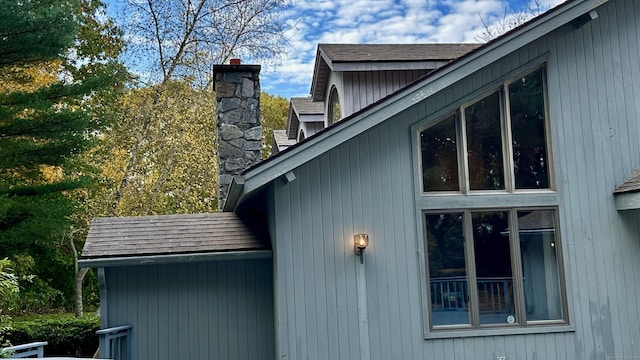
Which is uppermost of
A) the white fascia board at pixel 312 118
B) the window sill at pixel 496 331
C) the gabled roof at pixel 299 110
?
the gabled roof at pixel 299 110

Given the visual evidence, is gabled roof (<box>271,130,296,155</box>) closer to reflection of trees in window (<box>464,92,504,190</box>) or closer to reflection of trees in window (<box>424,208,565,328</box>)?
reflection of trees in window (<box>464,92,504,190</box>)

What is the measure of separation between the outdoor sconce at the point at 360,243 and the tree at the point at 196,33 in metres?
8.42

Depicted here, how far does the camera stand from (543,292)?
605cm

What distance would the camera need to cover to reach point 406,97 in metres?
5.67

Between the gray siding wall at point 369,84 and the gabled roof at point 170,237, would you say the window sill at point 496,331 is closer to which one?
the gabled roof at point 170,237

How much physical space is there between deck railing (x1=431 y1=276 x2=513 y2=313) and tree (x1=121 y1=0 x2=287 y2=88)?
8.72 meters

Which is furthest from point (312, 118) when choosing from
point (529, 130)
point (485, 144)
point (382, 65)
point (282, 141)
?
point (529, 130)

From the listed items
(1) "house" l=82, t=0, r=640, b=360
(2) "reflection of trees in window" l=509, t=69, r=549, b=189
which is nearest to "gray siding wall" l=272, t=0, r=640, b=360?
(1) "house" l=82, t=0, r=640, b=360

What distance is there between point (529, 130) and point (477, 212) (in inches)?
44.0

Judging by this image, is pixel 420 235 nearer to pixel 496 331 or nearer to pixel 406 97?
pixel 496 331

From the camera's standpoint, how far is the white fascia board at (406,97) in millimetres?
5484

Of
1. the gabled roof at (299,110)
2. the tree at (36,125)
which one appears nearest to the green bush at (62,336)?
the tree at (36,125)

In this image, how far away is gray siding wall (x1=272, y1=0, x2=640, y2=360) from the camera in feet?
19.1

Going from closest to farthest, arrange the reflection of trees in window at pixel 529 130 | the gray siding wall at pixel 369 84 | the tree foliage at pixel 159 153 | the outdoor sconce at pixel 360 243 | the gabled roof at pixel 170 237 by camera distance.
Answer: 1. the outdoor sconce at pixel 360 243
2. the reflection of trees in window at pixel 529 130
3. the gabled roof at pixel 170 237
4. the gray siding wall at pixel 369 84
5. the tree foliage at pixel 159 153
